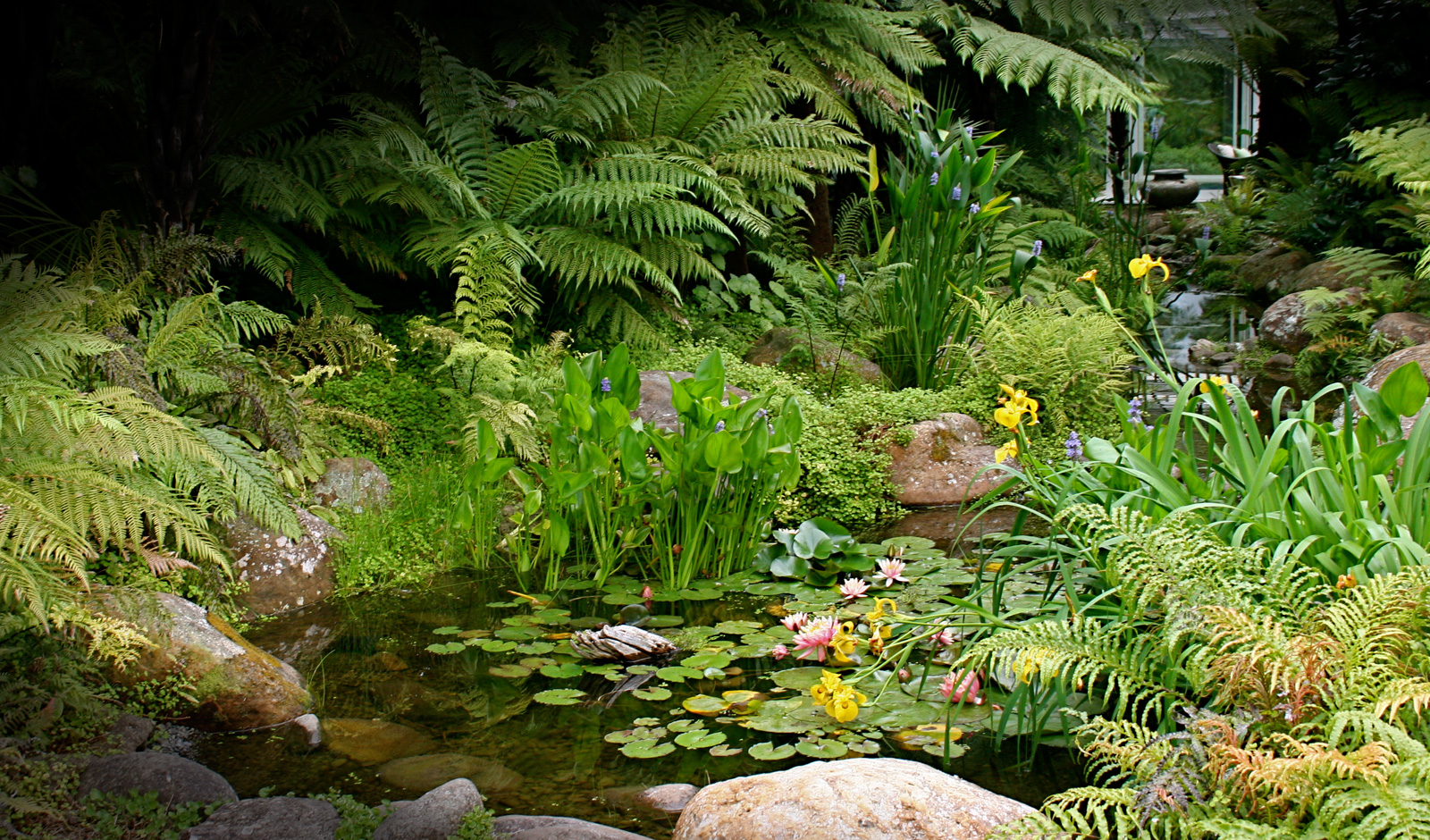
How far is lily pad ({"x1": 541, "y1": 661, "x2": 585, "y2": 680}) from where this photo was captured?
2.41 meters

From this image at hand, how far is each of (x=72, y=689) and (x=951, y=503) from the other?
3069 mm

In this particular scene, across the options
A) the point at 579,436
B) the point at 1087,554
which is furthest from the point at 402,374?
the point at 1087,554

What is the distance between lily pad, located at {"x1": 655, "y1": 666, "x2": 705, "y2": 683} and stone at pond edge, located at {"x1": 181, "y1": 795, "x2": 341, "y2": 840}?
867 millimetres

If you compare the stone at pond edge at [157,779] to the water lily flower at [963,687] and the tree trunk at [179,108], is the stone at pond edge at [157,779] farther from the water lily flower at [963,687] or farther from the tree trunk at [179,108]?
the tree trunk at [179,108]

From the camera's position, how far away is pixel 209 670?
86.3 inches

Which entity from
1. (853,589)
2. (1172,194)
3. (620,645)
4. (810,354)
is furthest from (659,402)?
(1172,194)

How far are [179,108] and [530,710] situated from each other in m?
2.49

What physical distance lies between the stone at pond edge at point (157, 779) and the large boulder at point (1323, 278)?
6103 mm

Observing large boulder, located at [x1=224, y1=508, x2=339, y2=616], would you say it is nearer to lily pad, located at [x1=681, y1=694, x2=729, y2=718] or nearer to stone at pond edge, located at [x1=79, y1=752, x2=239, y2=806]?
stone at pond edge, located at [x1=79, y1=752, x2=239, y2=806]

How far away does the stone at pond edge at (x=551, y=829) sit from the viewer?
1.62 m

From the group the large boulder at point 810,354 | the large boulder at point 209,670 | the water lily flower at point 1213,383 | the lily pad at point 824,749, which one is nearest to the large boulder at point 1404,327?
the large boulder at point 810,354

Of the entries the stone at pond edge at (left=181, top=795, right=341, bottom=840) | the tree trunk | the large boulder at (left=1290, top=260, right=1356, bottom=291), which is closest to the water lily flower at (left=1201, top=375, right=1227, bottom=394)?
the stone at pond edge at (left=181, top=795, right=341, bottom=840)

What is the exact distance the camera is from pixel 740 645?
264 cm

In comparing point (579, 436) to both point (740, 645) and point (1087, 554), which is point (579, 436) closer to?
point (740, 645)
